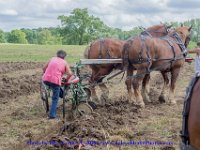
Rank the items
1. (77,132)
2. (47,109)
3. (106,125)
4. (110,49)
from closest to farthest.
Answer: (77,132) < (106,125) < (47,109) < (110,49)

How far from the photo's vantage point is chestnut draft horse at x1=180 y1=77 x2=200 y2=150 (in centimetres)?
302

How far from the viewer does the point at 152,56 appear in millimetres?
10422

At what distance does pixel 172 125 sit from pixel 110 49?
12.1 ft

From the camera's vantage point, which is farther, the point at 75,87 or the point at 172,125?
the point at 75,87

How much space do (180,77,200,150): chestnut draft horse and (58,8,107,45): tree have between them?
257ft

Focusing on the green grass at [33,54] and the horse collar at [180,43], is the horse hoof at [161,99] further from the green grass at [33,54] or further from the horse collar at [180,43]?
the green grass at [33,54]

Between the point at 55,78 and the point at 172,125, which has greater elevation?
the point at 55,78

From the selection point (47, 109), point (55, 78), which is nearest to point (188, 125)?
point (55, 78)

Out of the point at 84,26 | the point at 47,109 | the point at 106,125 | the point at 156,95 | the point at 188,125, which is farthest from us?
the point at 84,26

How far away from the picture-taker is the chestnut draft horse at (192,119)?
302cm

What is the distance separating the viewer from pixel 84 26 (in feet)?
275

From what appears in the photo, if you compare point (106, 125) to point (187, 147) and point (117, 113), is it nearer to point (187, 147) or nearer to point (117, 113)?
point (117, 113)

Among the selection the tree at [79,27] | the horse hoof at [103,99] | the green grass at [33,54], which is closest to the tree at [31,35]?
the tree at [79,27]

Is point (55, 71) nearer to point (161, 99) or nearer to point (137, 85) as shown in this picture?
point (137, 85)
